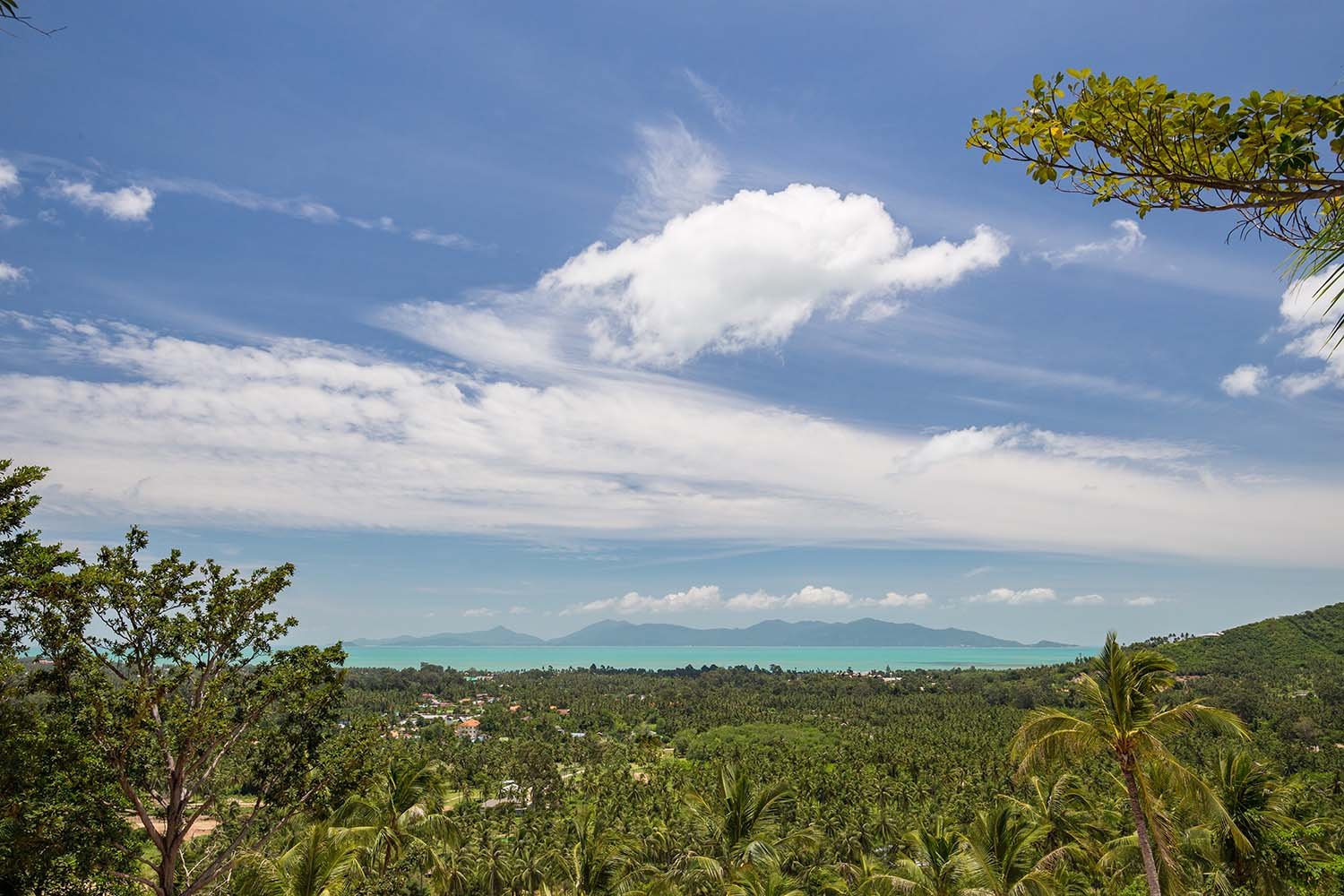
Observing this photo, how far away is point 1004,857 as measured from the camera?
1875cm

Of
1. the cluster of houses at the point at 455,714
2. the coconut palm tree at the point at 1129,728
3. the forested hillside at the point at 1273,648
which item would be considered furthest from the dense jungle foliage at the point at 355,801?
the forested hillside at the point at 1273,648

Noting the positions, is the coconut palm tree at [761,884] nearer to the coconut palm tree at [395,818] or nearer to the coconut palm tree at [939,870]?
the coconut palm tree at [939,870]

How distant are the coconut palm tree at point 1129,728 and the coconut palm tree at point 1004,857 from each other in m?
5.44

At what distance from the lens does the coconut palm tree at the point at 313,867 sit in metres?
14.2

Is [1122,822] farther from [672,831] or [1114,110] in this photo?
[1114,110]

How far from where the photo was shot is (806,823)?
50344mm

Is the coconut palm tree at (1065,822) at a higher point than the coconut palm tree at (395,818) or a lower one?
lower

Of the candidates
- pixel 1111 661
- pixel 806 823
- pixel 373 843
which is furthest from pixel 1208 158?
pixel 806 823

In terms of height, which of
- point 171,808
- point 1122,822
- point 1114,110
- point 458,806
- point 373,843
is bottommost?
point 458,806

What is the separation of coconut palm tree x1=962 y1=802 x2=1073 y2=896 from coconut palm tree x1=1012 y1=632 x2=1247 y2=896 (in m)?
5.44

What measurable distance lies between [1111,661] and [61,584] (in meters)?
17.4

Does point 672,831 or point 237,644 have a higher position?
point 237,644

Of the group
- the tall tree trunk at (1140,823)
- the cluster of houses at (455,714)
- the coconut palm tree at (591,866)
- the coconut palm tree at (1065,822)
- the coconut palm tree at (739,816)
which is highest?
the tall tree trunk at (1140,823)

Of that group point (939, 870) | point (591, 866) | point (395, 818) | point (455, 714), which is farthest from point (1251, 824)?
point (455, 714)
